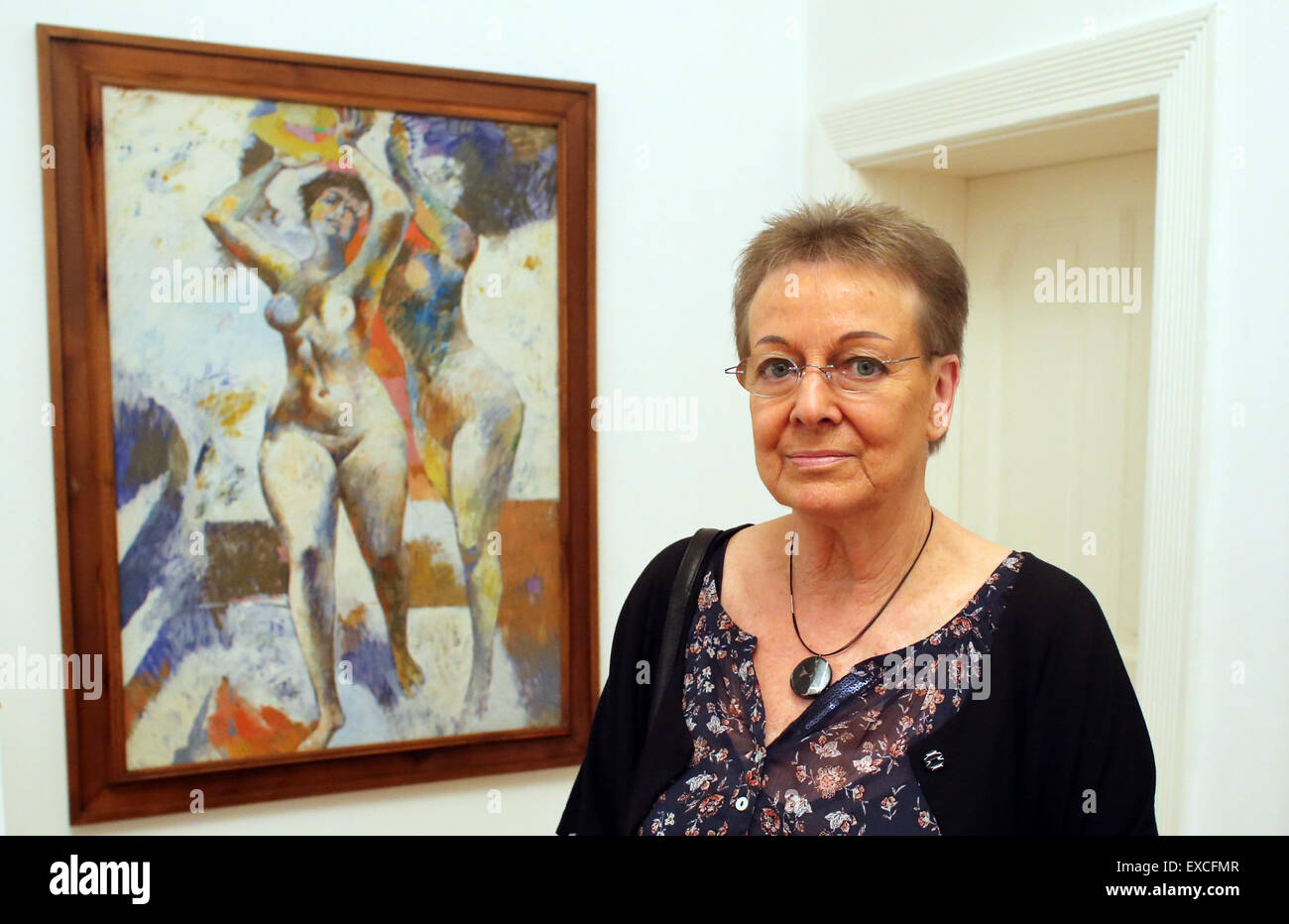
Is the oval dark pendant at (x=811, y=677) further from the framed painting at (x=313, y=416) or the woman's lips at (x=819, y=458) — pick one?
the framed painting at (x=313, y=416)

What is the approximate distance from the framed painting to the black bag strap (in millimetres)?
1484

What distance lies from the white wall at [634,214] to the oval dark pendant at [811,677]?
5.99 ft

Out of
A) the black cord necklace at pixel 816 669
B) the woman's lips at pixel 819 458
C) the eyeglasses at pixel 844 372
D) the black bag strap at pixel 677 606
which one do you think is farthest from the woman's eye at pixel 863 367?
the black bag strap at pixel 677 606

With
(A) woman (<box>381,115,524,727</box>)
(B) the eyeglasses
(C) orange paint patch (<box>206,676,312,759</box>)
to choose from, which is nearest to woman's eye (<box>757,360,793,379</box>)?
(B) the eyeglasses

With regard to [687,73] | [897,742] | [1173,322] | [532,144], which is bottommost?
[897,742]

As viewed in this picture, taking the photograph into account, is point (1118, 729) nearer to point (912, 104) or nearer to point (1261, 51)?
point (1261, 51)

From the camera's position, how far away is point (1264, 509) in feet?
7.62

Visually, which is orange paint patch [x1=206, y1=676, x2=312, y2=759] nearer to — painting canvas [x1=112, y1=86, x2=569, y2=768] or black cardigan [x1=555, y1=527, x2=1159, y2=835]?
painting canvas [x1=112, y1=86, x2=569, y2=768]

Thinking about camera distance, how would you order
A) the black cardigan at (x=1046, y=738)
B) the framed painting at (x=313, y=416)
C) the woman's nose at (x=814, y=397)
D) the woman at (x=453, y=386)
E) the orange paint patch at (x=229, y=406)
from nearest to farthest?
1. the black cardigan at (x=1046, y=738)
2. the woman's nose at (x=814, y=397)
3. the framed painting at (x=313, y=416)
4. the orange paint patch at (x=229, y=406)
5. the woman at (x=453, y=386)

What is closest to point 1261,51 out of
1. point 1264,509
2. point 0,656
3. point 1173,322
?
point 1173,322

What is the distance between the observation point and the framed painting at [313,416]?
267 cm

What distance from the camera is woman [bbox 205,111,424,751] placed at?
2836mm
